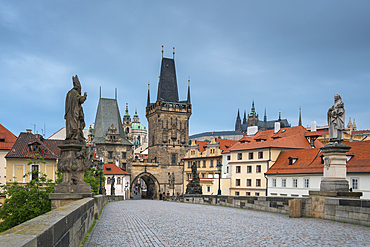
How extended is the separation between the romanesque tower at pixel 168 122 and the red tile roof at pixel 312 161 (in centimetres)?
4365

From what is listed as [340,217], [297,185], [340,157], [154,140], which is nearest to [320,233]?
[340,217]

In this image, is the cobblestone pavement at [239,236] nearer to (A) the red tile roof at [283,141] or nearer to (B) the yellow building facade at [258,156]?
(B) the yellow building facade at [258,156]

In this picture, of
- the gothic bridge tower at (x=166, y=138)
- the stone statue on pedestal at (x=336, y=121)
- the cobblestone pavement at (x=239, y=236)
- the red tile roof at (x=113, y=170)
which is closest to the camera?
the cobblestone pavement at (x=239, y=236)

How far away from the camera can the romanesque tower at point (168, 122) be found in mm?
90875

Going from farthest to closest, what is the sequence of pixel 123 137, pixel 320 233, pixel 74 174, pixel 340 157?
1. pixel 123 137
2. pixel 340 157
3. pixel 74 174
4. pixel 320 233

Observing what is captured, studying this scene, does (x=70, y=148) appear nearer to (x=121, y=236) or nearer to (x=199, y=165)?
(x=121, y=236)

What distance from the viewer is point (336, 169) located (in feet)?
43.1

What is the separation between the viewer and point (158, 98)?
95312 millimetres

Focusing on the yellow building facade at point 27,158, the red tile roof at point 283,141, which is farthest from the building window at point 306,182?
the yellow building facade at point 27,158

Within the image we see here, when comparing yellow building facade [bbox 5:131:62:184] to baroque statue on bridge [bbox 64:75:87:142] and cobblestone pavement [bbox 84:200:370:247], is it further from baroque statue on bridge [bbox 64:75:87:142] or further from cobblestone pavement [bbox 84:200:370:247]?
cobblestone pavement [bbox 84:200:370:247]

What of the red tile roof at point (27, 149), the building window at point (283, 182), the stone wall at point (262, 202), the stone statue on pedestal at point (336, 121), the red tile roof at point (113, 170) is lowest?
the red tile roof at point (113, 170)

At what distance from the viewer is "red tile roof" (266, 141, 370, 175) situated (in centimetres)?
3534

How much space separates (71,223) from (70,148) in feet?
19.9

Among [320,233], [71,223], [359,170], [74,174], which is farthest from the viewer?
[359,170]
